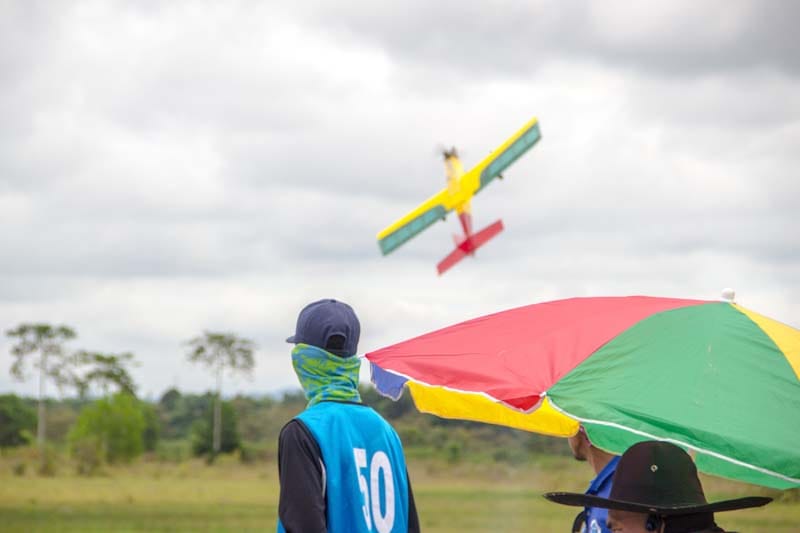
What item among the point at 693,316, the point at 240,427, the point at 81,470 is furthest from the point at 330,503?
the point at 240,427

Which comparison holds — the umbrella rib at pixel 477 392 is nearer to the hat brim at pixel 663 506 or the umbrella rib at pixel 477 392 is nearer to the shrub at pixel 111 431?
the hat brim at pixel 663 506

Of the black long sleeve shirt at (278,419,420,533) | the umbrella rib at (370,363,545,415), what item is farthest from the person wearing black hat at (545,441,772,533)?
the umbrella rib at (370,363,545,415)

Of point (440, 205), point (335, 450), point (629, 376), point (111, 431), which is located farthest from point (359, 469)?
point (111, 431)

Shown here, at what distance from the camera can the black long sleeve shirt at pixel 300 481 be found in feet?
11.6

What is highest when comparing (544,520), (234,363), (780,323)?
(234,363)

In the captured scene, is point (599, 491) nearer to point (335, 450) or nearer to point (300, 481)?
point (335, 450)

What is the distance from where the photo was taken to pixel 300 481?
3.57 m

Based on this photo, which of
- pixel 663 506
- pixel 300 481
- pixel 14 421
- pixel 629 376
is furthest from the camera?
pixel 14 421

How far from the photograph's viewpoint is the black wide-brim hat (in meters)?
2.78

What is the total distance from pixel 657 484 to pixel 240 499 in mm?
36299

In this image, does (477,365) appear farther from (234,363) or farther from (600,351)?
(234,363)

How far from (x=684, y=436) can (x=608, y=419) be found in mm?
252

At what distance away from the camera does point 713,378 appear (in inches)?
166

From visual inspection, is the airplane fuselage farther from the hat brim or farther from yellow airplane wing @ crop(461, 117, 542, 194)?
the hat brim
